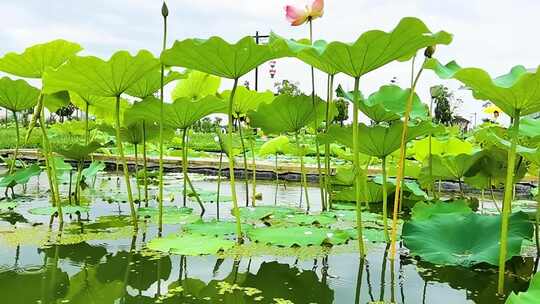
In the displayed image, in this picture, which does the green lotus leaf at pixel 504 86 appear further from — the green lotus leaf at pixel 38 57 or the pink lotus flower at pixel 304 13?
the green lotus leaf at pixel 38 57

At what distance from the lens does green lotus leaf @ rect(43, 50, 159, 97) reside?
1878 millimetres

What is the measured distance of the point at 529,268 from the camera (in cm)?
176

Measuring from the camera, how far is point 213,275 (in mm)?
1595

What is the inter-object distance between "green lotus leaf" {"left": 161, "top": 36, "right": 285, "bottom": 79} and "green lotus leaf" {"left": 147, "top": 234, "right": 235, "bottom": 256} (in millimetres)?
603

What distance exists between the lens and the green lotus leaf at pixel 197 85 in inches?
112

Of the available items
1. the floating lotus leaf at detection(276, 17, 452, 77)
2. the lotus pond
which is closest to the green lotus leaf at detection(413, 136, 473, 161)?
the lotus pond

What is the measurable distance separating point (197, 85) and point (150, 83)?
0.60 m

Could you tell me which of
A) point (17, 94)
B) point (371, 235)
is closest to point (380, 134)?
point (371, 235)

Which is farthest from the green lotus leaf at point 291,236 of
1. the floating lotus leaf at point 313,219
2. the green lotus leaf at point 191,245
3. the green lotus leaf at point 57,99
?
the green lotus leaf at point 57,99

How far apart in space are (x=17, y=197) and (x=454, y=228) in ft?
8.77

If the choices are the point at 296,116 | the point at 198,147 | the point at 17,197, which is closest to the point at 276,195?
the point at 296,116

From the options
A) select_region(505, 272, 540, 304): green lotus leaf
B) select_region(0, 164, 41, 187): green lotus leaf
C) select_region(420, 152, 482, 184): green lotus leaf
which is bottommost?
select_region(505, 272, 540, 304): green lotus leaf

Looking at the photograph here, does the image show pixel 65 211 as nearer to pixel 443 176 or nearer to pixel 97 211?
pixel 97 211

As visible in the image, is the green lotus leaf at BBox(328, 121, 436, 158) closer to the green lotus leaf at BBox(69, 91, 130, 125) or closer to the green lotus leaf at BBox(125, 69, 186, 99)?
the green lotus leaf at BBox(125, 69, 186, 99)
